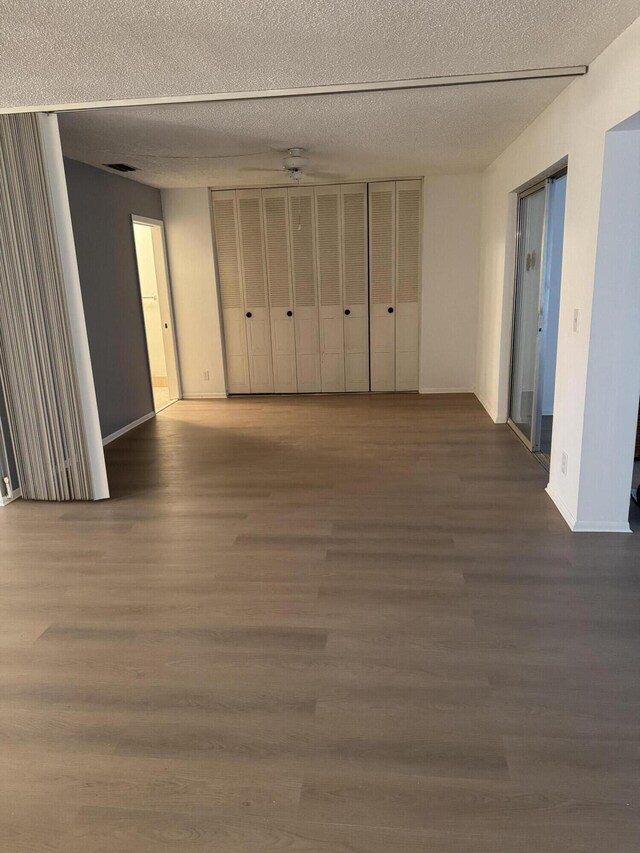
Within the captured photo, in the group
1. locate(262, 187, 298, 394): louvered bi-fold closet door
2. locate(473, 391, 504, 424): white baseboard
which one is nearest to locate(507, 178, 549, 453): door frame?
locate(473, 391, 504, 424): white baseboard

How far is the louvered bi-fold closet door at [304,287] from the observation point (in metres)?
7.11

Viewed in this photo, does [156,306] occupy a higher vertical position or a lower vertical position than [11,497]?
higher

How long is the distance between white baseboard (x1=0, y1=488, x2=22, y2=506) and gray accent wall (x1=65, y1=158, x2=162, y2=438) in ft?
4.56

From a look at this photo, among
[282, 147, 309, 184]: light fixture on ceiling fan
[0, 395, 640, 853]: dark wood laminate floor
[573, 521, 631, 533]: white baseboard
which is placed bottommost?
[0, 395, 640, 853]: dark wood laminate floor

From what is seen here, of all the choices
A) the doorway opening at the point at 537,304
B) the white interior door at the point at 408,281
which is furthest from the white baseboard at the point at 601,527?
the white interior door at the point at 408,281

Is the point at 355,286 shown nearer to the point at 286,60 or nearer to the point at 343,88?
the point at 343,88

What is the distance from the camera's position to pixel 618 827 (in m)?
1.70

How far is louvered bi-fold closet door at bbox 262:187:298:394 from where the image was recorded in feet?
23.4

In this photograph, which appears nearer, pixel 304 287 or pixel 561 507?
pixel 561 507

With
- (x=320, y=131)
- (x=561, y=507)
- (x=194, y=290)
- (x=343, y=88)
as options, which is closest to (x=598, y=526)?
(x=561, y=507)

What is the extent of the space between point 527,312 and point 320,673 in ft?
12.8

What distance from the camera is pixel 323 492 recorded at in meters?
4.31

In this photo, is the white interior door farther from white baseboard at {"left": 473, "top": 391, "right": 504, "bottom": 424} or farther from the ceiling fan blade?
the ceiling fan blade

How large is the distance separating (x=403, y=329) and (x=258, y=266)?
193cm
